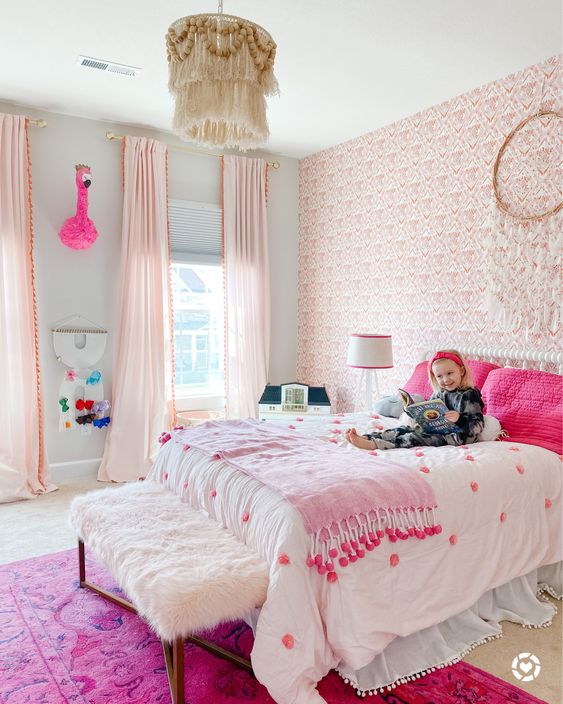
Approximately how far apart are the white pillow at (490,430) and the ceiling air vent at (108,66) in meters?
2.82

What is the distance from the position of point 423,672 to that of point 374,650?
0.92ft

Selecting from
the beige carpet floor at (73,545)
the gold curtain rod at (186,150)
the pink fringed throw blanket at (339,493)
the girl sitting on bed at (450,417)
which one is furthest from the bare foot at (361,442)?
the gold curtain rod at (186,150)

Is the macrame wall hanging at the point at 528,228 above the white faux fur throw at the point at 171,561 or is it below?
above

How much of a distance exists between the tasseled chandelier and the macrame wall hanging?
175 cm

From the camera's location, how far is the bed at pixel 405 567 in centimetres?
180

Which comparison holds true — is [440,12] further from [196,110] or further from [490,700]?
[490,700]

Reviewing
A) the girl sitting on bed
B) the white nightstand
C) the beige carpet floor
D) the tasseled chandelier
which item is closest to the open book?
the girl sitting on bed

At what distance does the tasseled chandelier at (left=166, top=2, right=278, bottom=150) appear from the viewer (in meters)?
2.09

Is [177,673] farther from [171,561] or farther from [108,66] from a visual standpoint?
[108,66]

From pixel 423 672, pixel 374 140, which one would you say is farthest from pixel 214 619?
pixel 374 140

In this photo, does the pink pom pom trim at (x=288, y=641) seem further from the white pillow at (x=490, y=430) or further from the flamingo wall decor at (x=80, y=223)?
the flamingo wall decor at (x=80, y=223)

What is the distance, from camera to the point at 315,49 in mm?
3111

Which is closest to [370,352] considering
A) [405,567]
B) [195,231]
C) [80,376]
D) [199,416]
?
[199,416]

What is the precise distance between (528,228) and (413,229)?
96 centimetres
